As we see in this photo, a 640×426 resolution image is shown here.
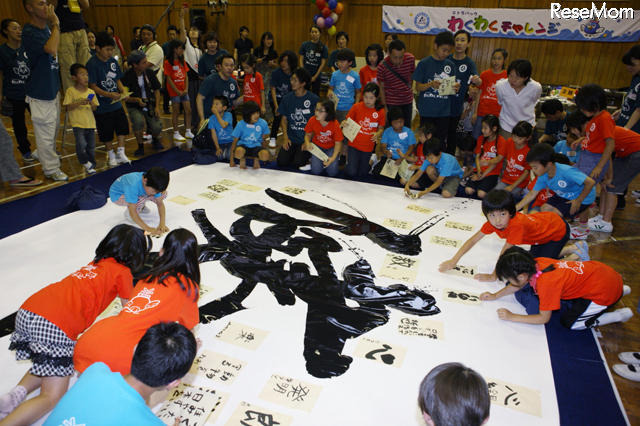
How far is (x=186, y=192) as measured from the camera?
382cm

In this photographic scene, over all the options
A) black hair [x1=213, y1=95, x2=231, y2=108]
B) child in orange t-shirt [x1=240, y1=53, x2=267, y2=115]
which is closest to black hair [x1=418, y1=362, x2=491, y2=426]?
black hair [x1=213, y1=95, x2=231, y2=108]

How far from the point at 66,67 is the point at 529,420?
635 cm

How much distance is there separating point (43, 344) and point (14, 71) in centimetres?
358

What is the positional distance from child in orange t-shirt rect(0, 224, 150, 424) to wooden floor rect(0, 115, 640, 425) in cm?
231

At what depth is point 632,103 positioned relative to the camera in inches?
152

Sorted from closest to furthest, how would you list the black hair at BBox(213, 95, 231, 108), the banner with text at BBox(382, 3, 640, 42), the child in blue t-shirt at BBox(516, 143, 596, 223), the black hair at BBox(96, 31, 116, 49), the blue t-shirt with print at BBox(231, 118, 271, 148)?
Answer: the child in blue t-shirt at BBox(516, 143, 596, 223)
the black hair at BBox(96, 31, 116, 49)
the blue t-shirt with print at BBox(231, 118, 271, 148)
the black hair at BBox(213, 95, 231, 108)
the banner with text at BBox(382, 3, 640, 42)

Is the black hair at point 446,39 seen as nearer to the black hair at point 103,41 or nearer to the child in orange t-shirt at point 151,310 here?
the black hair at point 103,41

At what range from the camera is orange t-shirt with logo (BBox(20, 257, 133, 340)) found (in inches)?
62.9

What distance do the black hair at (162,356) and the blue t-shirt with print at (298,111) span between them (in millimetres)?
3778

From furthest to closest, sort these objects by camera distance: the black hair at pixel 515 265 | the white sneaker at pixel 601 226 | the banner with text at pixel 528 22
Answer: the banner with text at pixel 528 22, the white sneaker at pixel 601 226, the black hair at pixel 515 265


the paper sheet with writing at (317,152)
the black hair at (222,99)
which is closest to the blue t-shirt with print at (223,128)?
the black hair at (222,99)

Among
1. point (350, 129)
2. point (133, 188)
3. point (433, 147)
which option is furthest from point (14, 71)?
point (433, 147)

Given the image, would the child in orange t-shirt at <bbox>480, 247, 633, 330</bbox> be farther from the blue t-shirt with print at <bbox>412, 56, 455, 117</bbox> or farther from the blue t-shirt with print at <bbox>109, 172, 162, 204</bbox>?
the blue t-shirt with print at <bbox>412, 56, 455, 117</bbox>

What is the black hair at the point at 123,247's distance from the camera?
1792 mm
